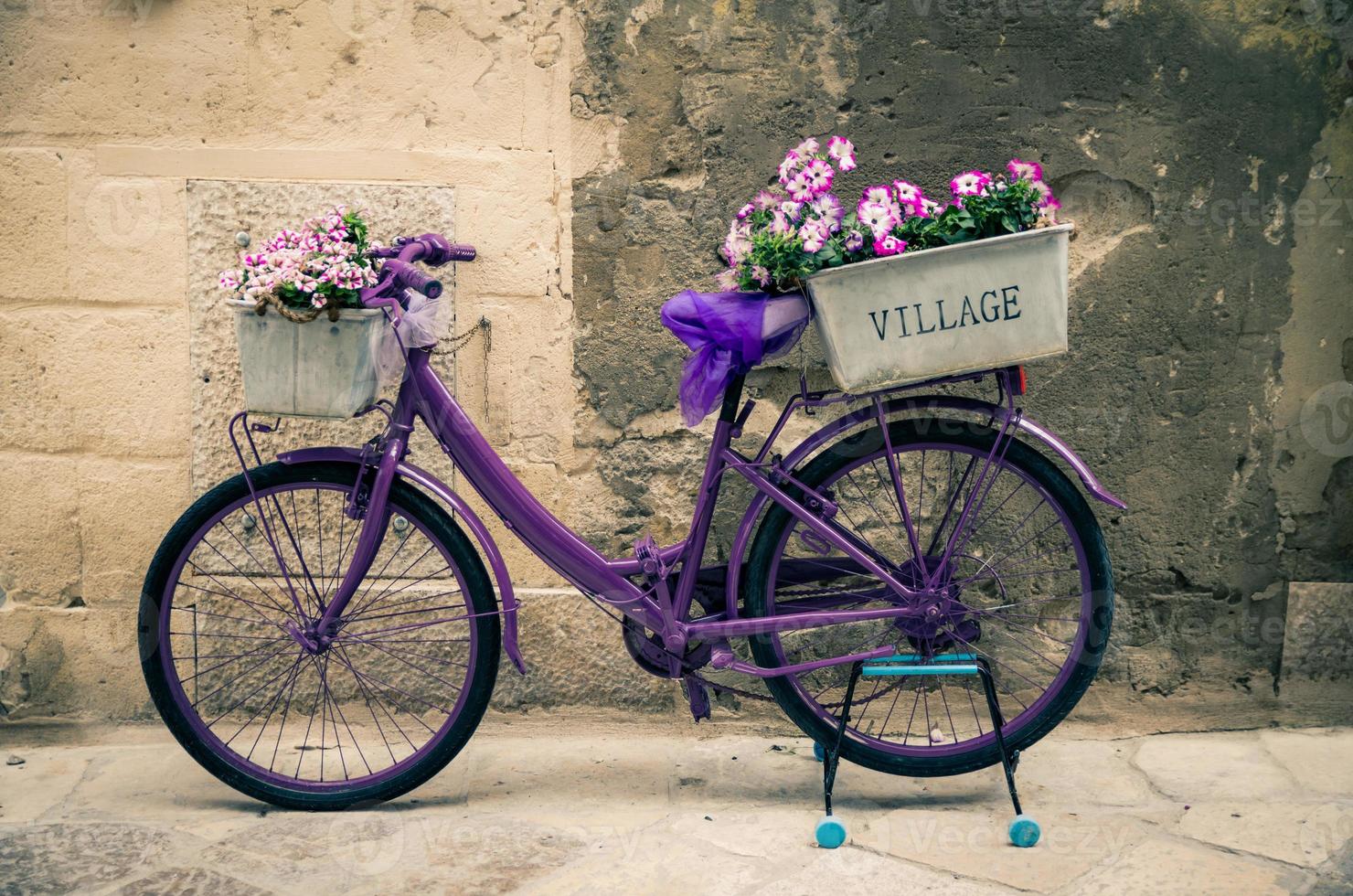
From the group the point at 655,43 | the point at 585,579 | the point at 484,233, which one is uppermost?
the point at 655,43

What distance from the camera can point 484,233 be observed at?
362 centimetres

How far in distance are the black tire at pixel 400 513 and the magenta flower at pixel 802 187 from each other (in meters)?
1.17

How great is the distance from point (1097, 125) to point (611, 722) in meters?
2.20

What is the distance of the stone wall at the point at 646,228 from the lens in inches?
139

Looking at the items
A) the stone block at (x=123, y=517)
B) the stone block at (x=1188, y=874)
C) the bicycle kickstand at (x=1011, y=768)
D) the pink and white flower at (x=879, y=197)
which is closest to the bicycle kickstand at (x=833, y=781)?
the bicycle kickstand at (x=1011, y=768)

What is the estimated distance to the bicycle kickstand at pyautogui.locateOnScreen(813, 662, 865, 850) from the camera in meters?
3.02

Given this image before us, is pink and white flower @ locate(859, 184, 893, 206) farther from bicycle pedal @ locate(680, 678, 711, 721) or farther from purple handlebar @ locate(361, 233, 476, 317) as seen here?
bicycle pedal @ locate(680, 678, 711, 721)

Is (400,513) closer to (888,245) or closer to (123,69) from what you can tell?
(888,245)

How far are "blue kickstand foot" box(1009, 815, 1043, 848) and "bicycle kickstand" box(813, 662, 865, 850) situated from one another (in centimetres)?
40

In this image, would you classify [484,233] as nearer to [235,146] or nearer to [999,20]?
[235,146]

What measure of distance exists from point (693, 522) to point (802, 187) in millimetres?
885

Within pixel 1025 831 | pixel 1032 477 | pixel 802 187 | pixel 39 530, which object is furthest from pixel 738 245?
pixel 39 530

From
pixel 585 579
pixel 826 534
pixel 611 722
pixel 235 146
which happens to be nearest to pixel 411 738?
pixel 611 722

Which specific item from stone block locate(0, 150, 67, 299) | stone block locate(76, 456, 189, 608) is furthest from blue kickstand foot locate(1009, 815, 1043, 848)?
stone block locate(0, 150, 67, 299)
